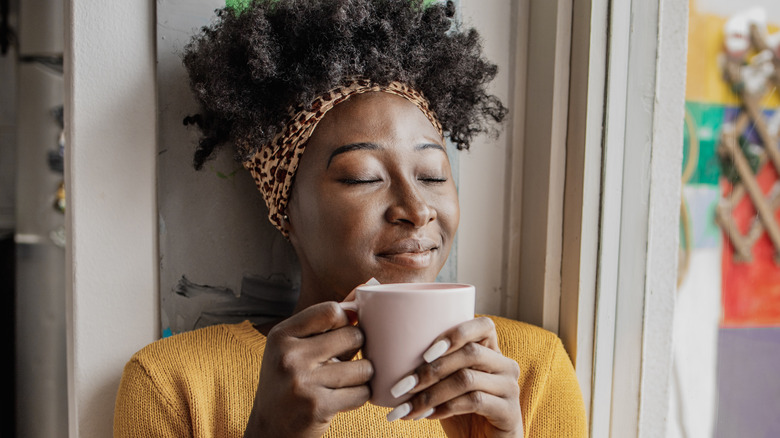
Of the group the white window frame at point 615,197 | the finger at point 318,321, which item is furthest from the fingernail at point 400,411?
the white window frame at point 615,197

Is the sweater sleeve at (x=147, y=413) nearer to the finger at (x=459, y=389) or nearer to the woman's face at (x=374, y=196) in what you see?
the woman's face at (x=374, y=196)

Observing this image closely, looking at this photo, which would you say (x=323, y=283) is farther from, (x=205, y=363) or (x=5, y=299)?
(x=5, y=299)

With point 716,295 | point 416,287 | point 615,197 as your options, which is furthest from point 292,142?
point 716,295

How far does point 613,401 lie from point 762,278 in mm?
482

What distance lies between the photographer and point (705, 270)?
1039 mm

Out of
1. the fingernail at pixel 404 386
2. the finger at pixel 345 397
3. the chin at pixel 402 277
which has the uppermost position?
the chin at pixel 402 277

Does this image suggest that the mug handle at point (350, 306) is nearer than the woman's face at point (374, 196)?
Yes

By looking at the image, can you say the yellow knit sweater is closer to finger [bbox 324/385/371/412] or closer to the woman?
the woman

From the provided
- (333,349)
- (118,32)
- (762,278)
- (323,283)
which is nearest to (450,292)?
(333,349)

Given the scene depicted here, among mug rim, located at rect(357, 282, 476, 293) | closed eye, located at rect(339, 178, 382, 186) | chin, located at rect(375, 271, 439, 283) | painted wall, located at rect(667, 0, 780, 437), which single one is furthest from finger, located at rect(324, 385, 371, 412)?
painted wall, located at rect(667, 0, 780, 437)

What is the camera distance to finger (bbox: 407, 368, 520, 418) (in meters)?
0.67

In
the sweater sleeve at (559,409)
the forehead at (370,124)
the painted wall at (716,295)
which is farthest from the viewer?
the sweater sleeve at (559,409)

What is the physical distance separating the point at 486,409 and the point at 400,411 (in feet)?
0.43

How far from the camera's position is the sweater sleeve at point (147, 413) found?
94 cm
